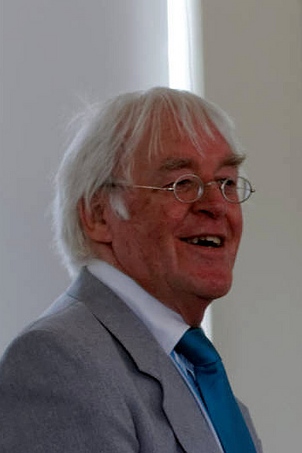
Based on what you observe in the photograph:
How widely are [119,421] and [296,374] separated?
112 centimetres

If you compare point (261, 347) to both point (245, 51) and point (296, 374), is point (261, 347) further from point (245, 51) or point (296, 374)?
point (245, 51)

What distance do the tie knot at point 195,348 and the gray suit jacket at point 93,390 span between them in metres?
0.07

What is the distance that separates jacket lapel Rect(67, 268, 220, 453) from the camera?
1.20 meters

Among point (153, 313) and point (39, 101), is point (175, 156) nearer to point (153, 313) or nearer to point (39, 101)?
point (153, 313)

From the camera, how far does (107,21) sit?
2012 mm

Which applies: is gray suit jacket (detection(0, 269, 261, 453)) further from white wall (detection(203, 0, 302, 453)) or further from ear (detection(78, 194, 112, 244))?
white wall (detection(203, 0, 302, 453))

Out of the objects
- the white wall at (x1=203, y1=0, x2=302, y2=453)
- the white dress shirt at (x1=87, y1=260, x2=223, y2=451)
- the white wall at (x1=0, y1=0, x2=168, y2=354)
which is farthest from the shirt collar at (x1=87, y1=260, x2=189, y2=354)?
the white wall at (x1=203, y1=0, x2=302, y2=453)

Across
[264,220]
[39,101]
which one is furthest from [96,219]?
[264,220]

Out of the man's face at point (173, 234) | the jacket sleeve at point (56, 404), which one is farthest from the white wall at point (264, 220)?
the jacket sleeve at point (56, 404)

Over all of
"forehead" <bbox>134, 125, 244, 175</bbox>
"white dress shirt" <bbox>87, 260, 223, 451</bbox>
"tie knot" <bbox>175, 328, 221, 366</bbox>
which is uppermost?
"forehead" <bbox>134, 125, 244, 175</bbox>

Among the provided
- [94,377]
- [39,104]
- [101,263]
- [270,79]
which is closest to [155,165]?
[101,263]

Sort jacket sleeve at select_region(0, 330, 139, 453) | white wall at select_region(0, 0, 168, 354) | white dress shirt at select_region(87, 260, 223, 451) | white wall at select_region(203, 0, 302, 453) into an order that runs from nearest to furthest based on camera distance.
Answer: jacket sleeve at select_region(0, 330, 139, 453) < white dress shirt at select_region(87, 260, 223, 451) < white wall at select_region(0, 0, 168, 354) < white wall at select_region(203, 0, 302, 453)

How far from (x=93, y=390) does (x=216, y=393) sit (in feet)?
0.99

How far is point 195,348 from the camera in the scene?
1.34 metres
